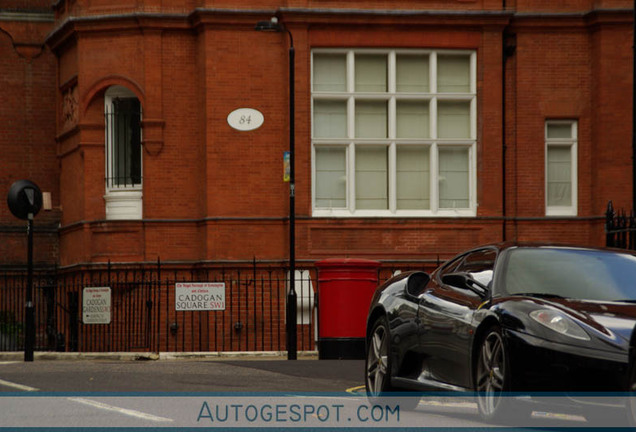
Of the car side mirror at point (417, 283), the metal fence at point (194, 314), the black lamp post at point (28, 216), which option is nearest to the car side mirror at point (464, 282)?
the car side mirror at point (417, 283)

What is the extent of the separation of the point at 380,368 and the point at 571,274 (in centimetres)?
192

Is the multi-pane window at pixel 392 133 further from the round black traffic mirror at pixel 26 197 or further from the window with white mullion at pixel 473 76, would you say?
the round black traffic mirror at pixel 26 197

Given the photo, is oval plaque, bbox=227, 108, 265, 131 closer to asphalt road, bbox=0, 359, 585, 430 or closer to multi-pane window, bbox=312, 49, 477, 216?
multi-pane window, bbox=312, 49, 477, 216

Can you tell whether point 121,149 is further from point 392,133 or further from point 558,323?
→ point 558,323

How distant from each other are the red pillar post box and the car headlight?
10.4 m

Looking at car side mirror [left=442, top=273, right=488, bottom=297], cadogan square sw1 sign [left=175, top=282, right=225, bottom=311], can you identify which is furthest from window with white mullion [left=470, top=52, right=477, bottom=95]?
car side mirror [left=442, top=273, right=488, bottom=297]

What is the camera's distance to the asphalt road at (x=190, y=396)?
32.0 feet

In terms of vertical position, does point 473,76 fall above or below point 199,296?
above

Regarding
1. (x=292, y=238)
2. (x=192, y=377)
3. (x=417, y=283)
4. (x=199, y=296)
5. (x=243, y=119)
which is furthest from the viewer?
(x=243, y=119)

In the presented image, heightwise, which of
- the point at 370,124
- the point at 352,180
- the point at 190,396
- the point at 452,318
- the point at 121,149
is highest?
the point at 370,124

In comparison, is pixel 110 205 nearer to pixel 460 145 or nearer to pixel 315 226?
pixel 315 226

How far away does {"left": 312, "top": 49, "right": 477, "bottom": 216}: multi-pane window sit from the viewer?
26125 millimetres

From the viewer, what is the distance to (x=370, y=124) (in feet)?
86.1

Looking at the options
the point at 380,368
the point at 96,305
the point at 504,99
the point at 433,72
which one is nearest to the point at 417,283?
the point at 380,368
